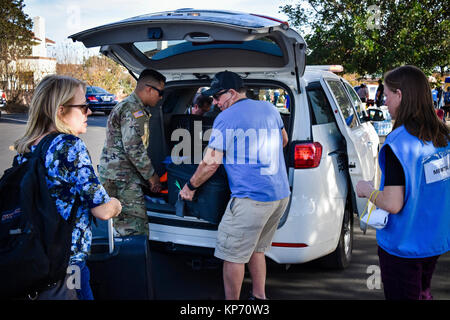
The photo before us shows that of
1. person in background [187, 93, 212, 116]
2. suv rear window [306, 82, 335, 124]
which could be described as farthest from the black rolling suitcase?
person in background [187, 93, 212, 116]

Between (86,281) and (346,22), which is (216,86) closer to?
(86,281)

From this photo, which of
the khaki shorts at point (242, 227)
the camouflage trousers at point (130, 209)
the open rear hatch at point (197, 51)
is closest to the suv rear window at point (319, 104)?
the open rear hatch at point (197, 51)

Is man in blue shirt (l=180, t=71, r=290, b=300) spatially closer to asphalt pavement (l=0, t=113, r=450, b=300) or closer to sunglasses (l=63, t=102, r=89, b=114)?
asphalt pavement (l=0, t=113, r=450, b=300)

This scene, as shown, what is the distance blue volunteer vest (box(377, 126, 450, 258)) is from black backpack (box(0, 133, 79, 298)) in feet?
5.30

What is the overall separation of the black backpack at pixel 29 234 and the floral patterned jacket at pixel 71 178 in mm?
70

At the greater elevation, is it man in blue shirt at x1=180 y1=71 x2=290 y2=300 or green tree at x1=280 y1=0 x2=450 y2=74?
green tree at x1=280 y1=0 x2=450 y2=74

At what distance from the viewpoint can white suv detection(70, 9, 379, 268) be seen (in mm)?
3062

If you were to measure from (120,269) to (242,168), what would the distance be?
995mm

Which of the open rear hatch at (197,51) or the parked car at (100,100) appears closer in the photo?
the open rear hatch at (197,51)

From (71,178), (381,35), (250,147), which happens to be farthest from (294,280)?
(381,35)

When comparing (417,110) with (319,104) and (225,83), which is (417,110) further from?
(319,104)

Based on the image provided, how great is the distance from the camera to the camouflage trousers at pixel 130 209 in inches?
143

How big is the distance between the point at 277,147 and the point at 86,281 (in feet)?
4.86

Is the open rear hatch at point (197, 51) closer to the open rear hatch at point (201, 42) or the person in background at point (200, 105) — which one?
the open rear hatch at point (201, 42)
